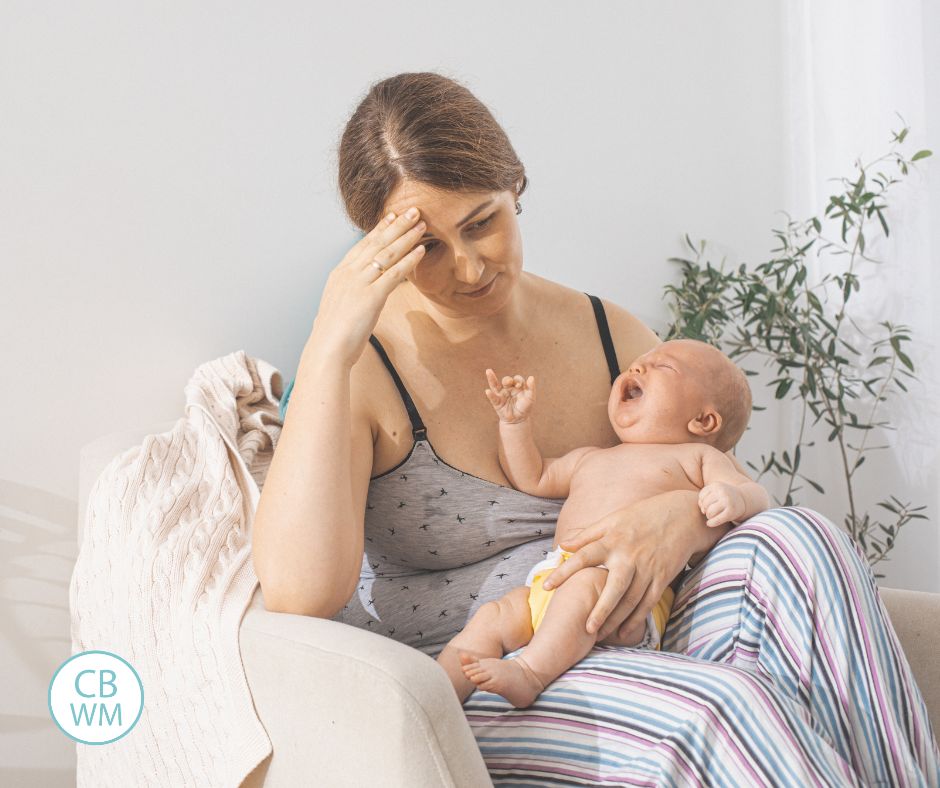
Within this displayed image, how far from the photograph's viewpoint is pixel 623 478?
142cm

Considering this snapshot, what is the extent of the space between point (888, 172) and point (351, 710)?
251 cm

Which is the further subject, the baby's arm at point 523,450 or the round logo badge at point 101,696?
the baby's arm at point 523,450

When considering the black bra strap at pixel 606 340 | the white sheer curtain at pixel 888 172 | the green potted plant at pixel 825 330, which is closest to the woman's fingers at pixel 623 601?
the black bra strap at pixel 606 340

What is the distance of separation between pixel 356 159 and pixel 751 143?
6.30 ft

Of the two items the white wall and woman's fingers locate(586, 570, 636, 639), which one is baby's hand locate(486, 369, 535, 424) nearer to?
woman's fingers locate(586, 570, 636, 639)

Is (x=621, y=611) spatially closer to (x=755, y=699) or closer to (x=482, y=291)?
(x=755, y=699)

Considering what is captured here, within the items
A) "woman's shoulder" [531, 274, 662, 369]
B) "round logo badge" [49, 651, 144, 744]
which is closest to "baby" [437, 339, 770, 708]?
"woman's shoulder" [531, 274, 662, 369]

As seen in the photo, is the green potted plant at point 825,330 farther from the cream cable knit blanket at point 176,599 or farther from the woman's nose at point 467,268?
the cream cable knit blanket at point 176,599

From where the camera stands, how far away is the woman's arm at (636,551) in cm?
120

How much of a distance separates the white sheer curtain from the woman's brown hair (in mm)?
1895

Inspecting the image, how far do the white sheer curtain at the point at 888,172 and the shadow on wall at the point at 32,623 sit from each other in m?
2.22

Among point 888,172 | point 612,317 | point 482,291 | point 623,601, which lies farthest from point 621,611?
point 888,172

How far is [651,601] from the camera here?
1228 mm

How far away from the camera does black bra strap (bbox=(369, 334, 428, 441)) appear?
1401 millimetres
